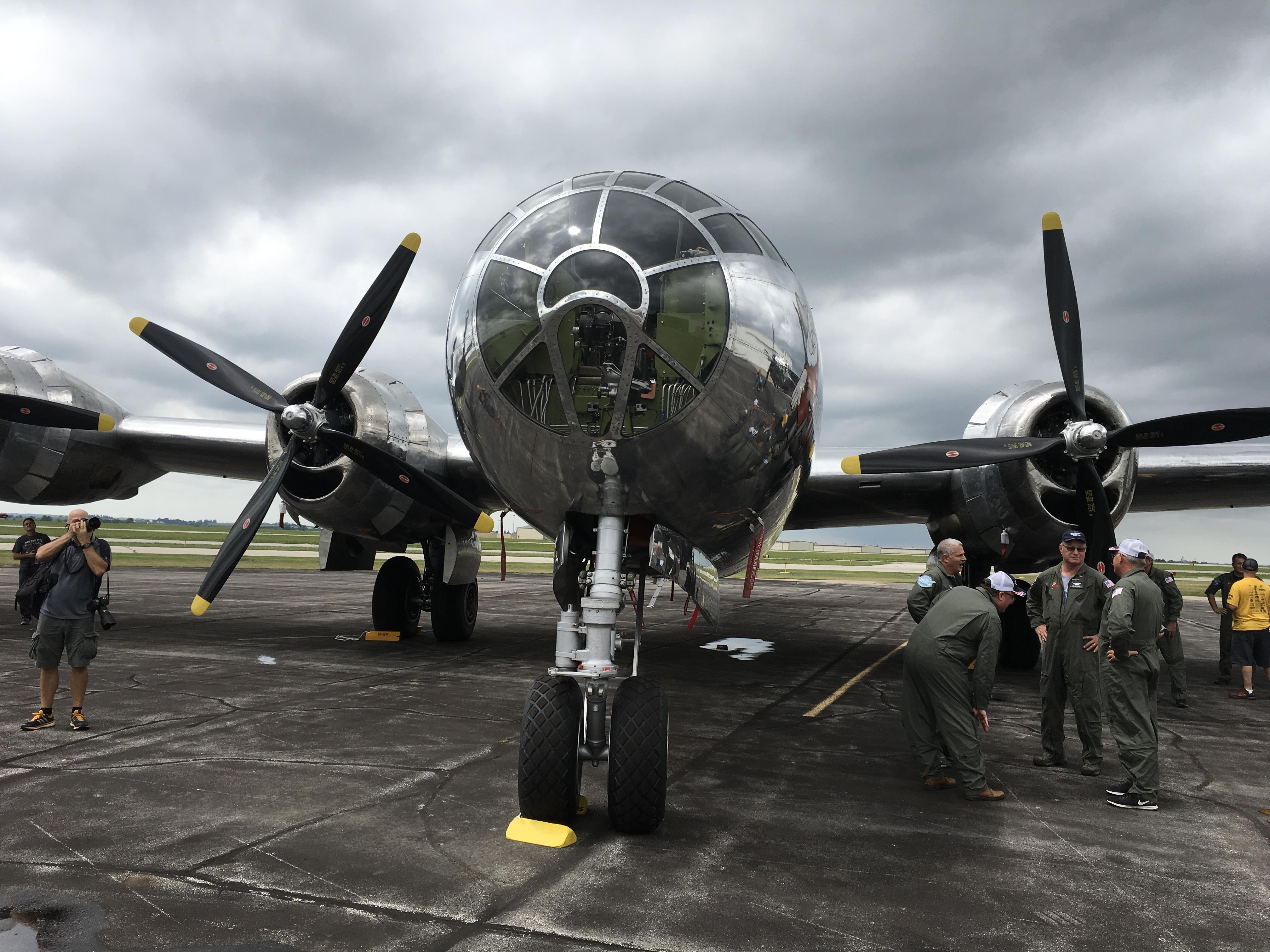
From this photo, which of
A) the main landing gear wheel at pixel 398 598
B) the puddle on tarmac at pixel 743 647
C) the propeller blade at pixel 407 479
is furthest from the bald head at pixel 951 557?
the main landing gear wheel at pixel 398 598

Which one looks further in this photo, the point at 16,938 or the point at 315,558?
the point at 315,558

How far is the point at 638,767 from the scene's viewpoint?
4.38 m

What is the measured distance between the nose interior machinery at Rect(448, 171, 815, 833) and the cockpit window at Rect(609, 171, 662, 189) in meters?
0.01

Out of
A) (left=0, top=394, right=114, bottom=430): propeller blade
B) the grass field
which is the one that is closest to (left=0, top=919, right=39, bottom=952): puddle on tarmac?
(left=0, top=394, right=114, bottom=430): propeller blade

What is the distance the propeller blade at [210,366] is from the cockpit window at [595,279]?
662 cm

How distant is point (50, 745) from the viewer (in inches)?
238

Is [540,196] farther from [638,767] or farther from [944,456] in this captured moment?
[944,456]

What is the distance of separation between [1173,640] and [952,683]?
18.6ft

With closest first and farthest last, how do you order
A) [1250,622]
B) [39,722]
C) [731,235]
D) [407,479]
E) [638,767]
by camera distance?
[638,767] → [731,235] → [39,722] → [407,479] → [1250,622]

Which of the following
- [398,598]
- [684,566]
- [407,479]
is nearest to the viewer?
[684,566]

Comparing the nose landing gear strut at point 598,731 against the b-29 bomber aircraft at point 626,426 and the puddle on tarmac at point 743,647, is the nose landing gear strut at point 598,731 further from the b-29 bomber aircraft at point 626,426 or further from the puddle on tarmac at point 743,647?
the puddle on tarmac at point 743,647

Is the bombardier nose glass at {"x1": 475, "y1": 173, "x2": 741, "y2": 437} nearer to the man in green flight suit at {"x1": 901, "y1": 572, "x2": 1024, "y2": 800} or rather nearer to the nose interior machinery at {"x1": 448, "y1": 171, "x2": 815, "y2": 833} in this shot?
the nose interior machinery at {"x1": 448, "y1": 171, "x2": 815, "y2": 833}

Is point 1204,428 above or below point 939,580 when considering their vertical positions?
above

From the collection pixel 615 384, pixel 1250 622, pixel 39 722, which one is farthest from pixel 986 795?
pixel 1250 622
